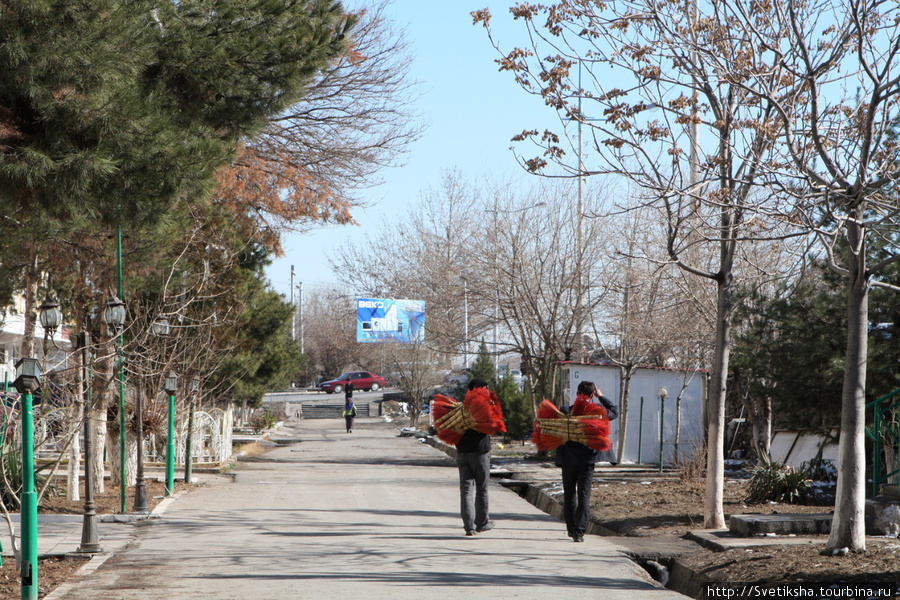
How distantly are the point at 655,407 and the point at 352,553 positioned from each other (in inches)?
539

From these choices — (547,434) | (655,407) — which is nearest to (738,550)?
(547,434)

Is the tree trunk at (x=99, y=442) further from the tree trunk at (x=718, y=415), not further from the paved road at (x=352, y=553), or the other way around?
the tree trunk at (x=718, y=415)

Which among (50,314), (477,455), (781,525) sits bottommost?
(781,525)

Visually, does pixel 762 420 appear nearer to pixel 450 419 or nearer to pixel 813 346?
pixel 813 346

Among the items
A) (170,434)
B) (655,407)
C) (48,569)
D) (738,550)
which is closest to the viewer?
(48,569)

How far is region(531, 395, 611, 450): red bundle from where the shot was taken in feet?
34.6

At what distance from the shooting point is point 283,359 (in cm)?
3009

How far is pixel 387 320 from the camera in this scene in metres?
37.1

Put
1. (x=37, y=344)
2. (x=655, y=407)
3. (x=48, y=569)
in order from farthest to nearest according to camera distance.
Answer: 1. (x=655, y=407)
2. (x=37, y=344)
3. (x=48, y=569)

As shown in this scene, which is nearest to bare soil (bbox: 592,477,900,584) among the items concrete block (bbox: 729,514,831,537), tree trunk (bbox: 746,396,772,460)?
concrete block (bbox: 729,514,831,537)

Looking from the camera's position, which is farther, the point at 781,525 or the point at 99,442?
the point at 99,442

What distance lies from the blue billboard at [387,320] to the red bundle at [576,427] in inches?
792

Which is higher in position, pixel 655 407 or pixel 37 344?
pixel 37 344

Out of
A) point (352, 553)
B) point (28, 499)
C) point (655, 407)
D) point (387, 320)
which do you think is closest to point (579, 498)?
point (352, 553)
